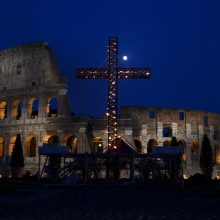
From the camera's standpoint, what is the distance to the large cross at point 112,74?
114 ft

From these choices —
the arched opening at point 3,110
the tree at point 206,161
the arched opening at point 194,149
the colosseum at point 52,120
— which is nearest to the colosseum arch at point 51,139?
the colosseum at point 52,120

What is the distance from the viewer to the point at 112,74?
34.9 m

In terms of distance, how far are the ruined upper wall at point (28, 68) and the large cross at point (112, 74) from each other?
4040 millimetres

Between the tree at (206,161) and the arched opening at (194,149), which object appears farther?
the arched opening at (194,149)

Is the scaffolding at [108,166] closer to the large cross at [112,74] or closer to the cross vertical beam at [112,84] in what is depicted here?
the cross vertical beam at [112,84]

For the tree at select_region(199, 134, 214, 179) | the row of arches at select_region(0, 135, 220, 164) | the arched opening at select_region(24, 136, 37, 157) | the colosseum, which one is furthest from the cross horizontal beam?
the tree at select_region(199, 134, 214, 179)

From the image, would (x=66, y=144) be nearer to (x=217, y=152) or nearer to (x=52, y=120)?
(x=52, y=120)

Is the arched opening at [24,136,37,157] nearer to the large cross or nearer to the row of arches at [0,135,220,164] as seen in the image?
the row of arches at [0,135,220,164]

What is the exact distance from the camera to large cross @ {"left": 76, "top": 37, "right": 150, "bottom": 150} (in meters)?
34.7

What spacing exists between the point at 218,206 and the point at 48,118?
26047 mm

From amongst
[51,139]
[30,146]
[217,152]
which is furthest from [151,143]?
[30,146]

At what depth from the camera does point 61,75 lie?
1492 inches

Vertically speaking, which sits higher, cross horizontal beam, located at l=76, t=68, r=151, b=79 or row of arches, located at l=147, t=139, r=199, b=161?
cross horizontal beam, located at l=76, t=68, r=151, b=79

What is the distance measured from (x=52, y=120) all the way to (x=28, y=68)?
653 centimetres
